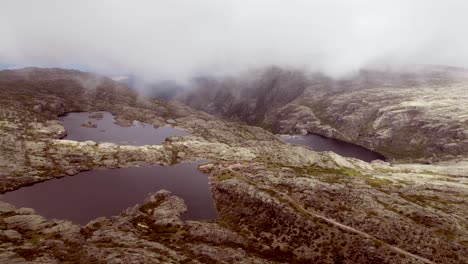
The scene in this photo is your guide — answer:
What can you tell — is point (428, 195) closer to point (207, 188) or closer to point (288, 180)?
point (288, 180)

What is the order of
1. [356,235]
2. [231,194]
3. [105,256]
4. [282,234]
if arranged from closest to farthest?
[105,256]
[356,235]
[282,234]
[231,194]

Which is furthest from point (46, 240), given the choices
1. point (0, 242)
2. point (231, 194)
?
point (231, 194)

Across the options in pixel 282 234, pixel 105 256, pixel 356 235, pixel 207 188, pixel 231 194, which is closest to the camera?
pixel 105 256

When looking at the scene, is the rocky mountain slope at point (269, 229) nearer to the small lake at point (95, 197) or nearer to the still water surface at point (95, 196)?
the small lake at point (95, 197)

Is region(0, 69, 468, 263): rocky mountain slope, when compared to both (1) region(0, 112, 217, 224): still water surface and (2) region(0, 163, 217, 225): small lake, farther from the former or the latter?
(1) region(0, 112, 217, 224): still water surface

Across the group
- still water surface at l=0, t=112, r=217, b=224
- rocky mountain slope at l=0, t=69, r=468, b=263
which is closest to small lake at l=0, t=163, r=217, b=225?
still water surface at l=0, t=112, r=217, b=224

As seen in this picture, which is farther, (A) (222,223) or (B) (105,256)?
(A) (222,223)

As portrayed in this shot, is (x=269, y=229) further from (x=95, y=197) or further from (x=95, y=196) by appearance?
(x=95, y=196)

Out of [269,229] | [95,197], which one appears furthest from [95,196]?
[269,229]
